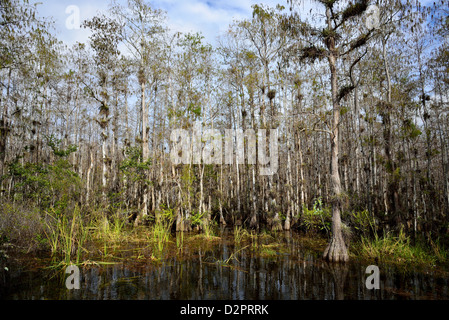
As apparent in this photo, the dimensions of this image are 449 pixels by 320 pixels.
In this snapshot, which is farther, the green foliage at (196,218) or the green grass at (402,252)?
the green foliage at (196,218)

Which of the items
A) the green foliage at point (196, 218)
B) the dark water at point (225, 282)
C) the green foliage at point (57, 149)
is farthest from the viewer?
the green foliage at point (196, 218)

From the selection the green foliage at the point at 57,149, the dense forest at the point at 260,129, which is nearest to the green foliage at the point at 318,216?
the dense forest at the point at 260,129

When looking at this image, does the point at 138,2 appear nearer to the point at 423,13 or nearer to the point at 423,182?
the point at 423,13

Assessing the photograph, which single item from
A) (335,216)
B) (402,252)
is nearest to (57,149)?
(335,216)

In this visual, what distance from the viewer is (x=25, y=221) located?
268 inches

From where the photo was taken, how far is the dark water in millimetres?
4430

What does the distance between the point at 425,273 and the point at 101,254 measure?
A: 857 centimetres

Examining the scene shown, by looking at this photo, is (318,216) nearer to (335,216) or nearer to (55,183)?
(335,216)

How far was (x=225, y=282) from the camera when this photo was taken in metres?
5.26

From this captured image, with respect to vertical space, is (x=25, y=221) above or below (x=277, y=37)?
below

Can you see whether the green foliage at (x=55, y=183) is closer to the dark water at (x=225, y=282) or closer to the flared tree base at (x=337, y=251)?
the dark water at (x=225, y=282)

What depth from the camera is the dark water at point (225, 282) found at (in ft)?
14.5

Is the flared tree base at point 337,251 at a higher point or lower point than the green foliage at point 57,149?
lower
